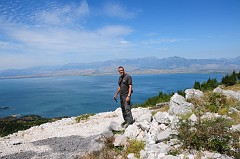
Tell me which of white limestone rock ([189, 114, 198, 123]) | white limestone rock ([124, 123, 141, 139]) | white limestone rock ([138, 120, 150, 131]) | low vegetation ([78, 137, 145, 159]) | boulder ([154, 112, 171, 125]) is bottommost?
low vegetation ([78, 137, 145, 159])

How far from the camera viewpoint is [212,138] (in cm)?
609

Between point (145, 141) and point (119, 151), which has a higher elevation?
point (145, 141)

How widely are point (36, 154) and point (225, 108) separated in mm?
8247

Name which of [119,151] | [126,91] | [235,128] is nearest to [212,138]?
[235,128]

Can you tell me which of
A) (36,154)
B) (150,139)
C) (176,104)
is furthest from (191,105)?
(36,154)

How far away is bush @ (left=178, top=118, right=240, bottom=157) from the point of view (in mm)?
5938

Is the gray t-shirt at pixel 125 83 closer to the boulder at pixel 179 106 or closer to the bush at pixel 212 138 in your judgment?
the boulder at pixel 179 106

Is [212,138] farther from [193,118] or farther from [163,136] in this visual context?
[193,118]

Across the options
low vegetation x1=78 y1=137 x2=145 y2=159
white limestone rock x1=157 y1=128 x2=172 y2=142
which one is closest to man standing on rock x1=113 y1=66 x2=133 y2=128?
low vegetation x1=78 y1=137 x2=145 y2=159

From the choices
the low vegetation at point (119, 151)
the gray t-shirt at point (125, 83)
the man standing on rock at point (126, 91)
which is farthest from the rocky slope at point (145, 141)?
the gray t-shirt at point (125, 83)

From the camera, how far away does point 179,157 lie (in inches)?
228

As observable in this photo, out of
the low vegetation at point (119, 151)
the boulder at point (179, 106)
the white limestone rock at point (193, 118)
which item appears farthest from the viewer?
the boulder at point (179, 106)

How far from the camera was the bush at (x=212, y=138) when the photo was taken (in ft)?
19.5

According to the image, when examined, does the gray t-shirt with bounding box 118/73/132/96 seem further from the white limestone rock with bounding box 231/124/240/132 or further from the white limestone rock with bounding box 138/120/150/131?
the white limestone rock with bounding box 231/124/240/132
